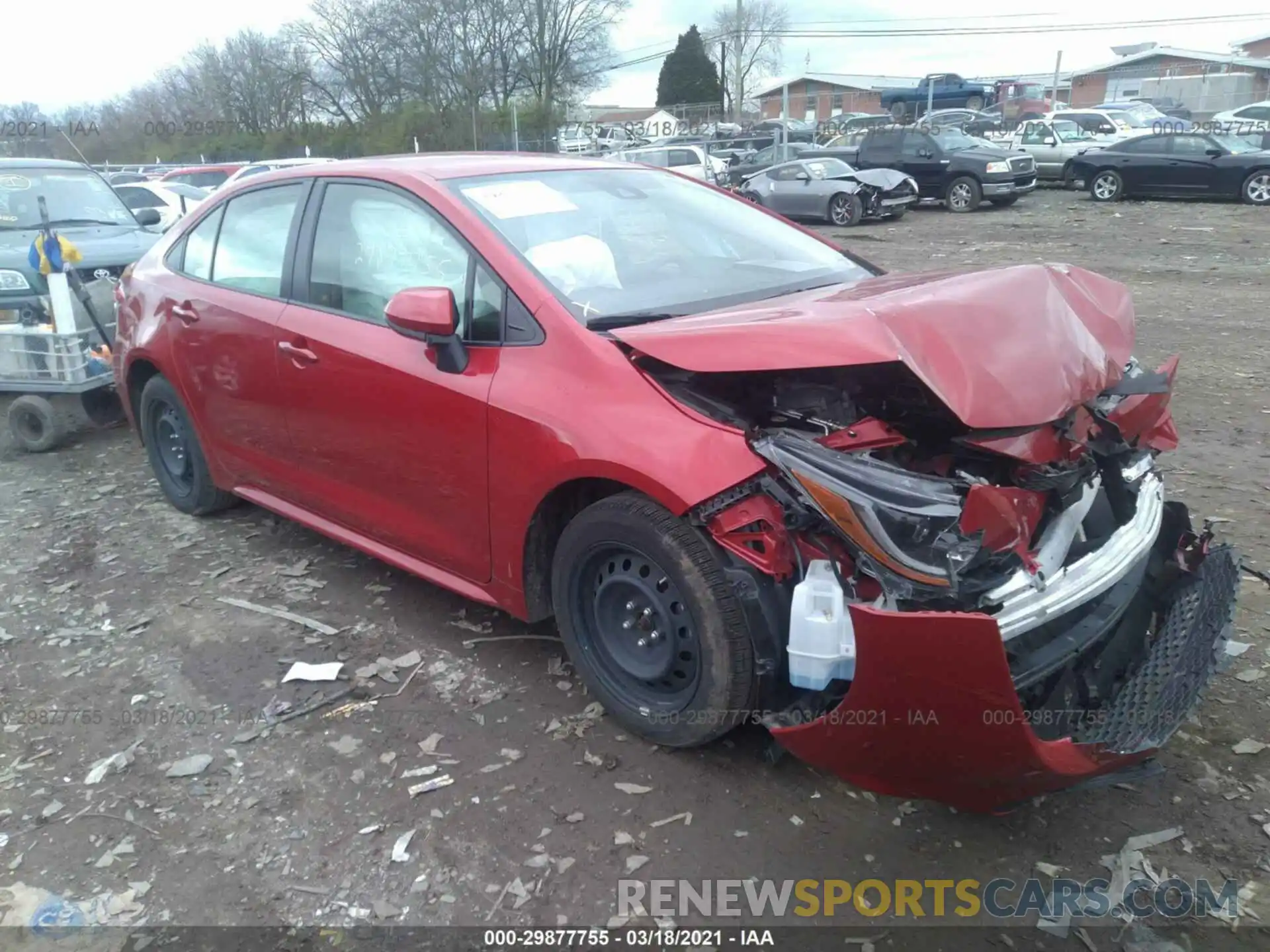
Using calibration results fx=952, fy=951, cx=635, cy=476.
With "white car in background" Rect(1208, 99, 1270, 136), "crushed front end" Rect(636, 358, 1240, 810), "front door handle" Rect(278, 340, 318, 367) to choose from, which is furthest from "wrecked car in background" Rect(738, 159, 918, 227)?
"crushed front end" Rect(636, 358, 1240, 810)

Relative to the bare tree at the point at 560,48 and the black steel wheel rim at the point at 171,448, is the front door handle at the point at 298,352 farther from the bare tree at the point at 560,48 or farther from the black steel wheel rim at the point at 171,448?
the bare tree at the point at 560,48

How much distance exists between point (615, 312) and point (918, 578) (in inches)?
53.4

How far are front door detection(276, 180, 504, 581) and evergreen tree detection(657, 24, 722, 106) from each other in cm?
6688

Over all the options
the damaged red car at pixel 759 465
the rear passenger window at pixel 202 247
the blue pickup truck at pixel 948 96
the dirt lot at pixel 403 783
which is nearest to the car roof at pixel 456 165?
the damaged red car at pixel 759 465

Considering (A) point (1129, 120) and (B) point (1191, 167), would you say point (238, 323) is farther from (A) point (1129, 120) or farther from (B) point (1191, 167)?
(A) point (1129, 120)

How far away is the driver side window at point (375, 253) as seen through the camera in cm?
338

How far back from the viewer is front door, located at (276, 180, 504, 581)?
10.6 ft

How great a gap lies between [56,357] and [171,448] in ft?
5.71

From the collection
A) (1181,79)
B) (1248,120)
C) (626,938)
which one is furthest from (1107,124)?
(626,938)

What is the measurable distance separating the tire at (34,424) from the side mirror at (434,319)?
4.31 metres

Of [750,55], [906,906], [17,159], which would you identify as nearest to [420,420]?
[906,906]

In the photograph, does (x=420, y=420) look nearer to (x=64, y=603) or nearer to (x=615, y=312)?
(x=615, y=312)

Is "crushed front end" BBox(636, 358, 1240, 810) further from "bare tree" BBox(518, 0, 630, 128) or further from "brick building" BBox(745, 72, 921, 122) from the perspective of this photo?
"brick building" BBox(745, 72, 921, 122)

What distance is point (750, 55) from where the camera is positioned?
64.4 m
